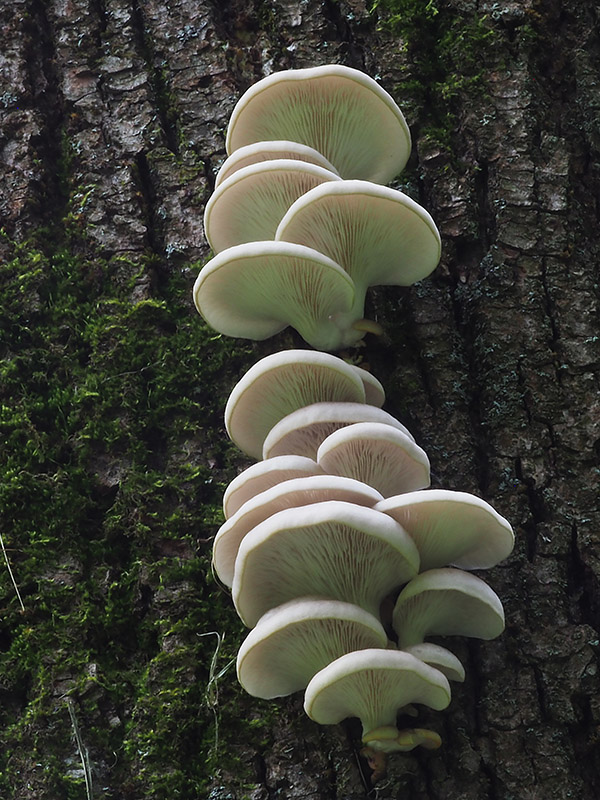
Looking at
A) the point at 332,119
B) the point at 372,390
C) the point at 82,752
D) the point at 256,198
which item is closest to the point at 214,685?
the point at 82,752

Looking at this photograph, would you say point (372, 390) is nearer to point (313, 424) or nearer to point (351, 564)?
point (313, 424)

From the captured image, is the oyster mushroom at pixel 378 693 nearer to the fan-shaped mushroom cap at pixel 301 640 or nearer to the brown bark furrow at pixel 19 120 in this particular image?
the fan-shaped mushroom cap at pixel 301 640

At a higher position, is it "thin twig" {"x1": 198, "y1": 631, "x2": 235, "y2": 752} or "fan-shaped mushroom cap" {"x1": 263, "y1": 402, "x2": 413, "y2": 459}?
"fan-shaped mushroom cap" {"x1": 263, "y1": 402, "x2": 413, "y2": 459}

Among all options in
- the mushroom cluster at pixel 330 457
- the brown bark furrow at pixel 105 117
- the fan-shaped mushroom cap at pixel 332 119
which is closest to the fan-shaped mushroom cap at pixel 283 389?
the mushroom cluster at pixel 330 457

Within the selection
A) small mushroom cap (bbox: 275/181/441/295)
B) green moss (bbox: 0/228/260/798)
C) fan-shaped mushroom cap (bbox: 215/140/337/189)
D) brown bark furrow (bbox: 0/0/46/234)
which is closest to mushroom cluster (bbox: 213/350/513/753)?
green moss (bbox: 0/228/260/798)

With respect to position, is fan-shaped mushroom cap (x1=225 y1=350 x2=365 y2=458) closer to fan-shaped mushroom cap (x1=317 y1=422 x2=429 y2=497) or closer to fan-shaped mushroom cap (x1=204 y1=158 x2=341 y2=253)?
fan-shaped mushroom cap (x1=317 y1=422 x2=429 y2=497)
